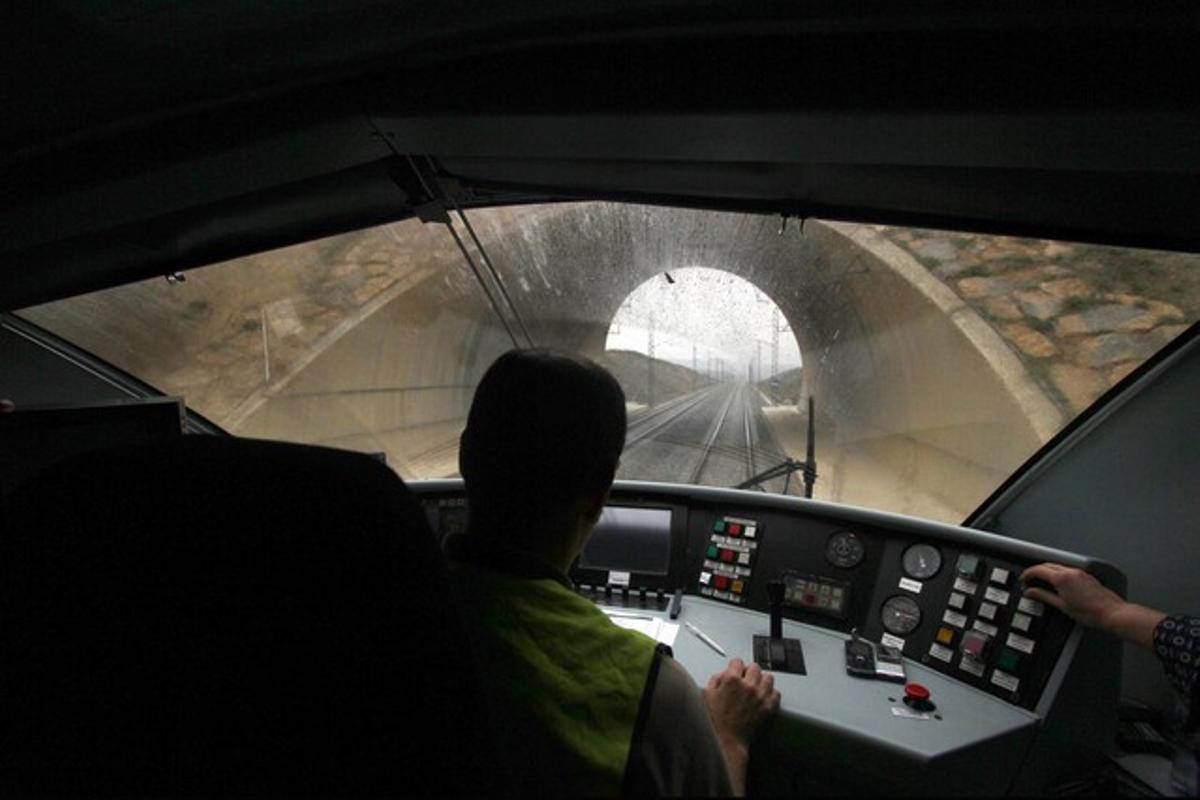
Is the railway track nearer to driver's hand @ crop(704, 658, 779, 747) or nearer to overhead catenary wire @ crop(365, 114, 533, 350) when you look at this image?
overhead catenary wire @ crop(365, 114, 533, 350)

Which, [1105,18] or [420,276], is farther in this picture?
[420,276]

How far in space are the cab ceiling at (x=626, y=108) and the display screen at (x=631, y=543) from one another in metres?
1.09

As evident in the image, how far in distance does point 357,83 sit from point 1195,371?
2319 millimetres

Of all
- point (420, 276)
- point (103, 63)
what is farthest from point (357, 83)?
point (420, 276)

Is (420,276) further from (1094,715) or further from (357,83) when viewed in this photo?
(1094,715)

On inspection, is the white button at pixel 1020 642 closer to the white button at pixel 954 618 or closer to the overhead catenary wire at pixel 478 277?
the white button at pixel 954 618

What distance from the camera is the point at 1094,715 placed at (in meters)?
1.40

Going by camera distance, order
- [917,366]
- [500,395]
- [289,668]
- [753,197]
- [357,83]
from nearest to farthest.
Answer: [289,668] < [500,395] < [357,83] < [753,197] < [917,366]

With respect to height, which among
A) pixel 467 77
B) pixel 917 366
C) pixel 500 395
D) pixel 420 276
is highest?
pixel 467 77

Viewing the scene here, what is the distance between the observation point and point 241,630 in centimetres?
57

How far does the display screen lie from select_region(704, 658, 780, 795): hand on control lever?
683 mm

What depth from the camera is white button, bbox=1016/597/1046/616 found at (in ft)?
4.66

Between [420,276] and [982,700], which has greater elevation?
[420,276]

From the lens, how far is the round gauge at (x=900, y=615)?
5.51 ft
